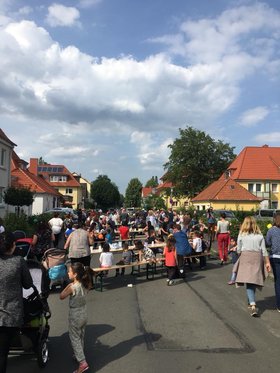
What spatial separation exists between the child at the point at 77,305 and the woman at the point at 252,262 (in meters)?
3.52

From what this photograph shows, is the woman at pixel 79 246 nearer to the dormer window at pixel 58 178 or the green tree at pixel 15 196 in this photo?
the green tree at pixel 15 196

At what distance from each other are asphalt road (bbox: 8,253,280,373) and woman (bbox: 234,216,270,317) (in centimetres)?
51

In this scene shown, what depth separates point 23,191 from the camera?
31.3 metres

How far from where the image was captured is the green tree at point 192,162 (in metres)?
73.1

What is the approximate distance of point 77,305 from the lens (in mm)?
5430

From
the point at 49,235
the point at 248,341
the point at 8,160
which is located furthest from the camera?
the point at 8,160

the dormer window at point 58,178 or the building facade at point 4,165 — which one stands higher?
the dormer window at point 58,178

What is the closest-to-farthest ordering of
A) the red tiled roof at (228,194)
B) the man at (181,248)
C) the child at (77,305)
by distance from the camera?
the child at (77,305) < the man at (181,248) < the red tiled roof at (228,194)

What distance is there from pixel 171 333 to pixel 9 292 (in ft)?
10.1

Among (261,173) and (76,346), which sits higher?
(261,173)

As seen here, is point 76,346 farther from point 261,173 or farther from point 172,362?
point 261,173

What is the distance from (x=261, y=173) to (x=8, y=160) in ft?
158

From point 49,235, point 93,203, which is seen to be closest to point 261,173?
point 93,203

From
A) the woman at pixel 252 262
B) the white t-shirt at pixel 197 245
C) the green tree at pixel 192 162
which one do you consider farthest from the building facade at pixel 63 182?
the woman at pixel 252 262
